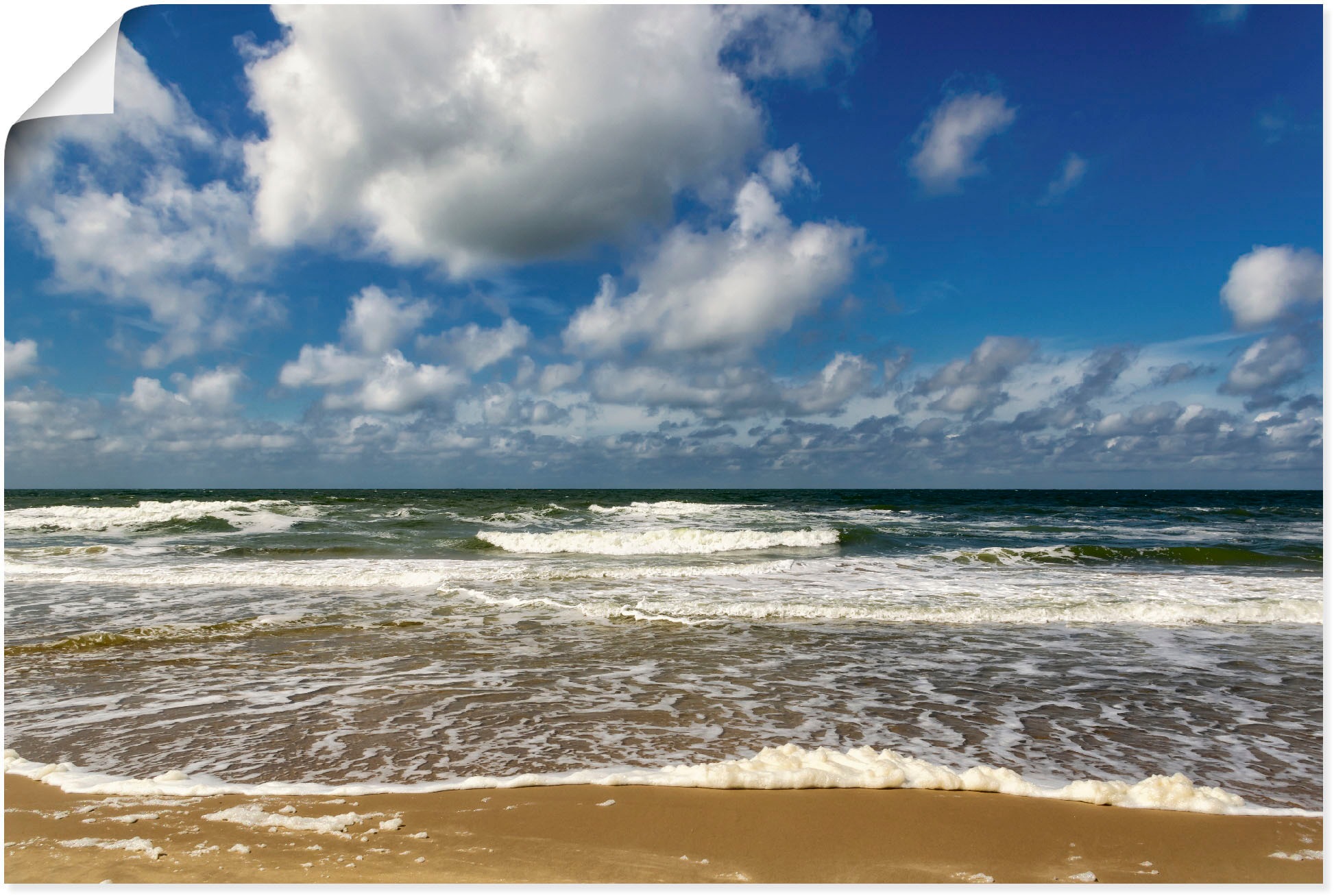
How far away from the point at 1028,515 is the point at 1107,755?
32.1m

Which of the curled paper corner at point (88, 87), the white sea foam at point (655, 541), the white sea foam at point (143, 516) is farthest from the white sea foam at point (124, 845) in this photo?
the white sea foam at point (143, 516)

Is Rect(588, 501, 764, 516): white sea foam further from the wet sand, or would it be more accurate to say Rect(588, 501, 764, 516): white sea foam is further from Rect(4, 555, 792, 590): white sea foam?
the wet sand

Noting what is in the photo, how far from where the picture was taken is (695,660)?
634 cm

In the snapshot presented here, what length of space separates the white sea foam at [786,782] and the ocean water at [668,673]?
0.07ft

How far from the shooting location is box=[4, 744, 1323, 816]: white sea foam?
125 inches

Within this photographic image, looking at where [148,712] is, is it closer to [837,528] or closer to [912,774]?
[912,774]

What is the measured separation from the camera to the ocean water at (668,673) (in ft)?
12.5

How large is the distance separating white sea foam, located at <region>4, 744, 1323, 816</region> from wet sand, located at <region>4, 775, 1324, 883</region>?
7 centimetres

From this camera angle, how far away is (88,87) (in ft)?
8.90

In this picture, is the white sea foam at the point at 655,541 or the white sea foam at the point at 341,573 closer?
the white sea foam at the point at 341,573

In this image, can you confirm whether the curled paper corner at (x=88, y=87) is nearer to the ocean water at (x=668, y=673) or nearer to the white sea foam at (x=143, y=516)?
the ocean water at (x=668, y=673)

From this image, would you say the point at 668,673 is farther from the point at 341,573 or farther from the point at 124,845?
the point at 341,573

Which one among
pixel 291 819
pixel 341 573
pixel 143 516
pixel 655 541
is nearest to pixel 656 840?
pixel 291 819

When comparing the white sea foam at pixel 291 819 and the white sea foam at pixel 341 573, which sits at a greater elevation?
the white sea foam at pixel 291 819
